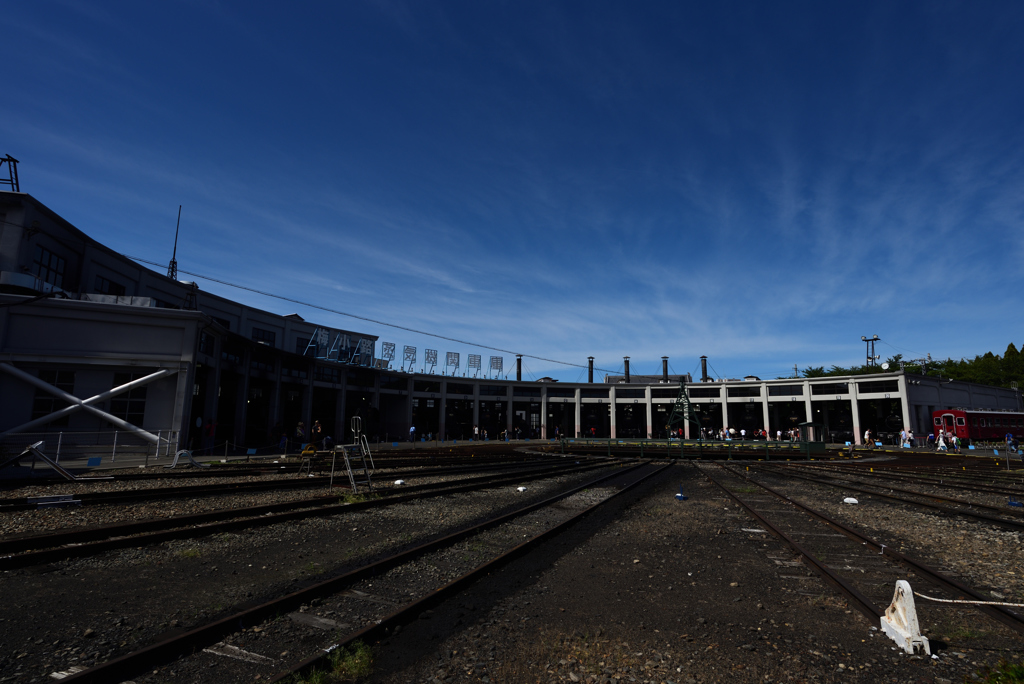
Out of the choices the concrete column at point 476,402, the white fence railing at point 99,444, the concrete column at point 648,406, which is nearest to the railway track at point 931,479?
the white fence railing at point 99,444

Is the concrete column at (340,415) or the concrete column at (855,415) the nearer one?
the concrete column at (340,415)

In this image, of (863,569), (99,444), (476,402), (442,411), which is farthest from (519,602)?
(476,402)

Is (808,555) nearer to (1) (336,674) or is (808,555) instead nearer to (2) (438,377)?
(1) (336,674)

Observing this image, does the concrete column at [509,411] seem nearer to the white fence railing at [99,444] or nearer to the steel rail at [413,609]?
the white fence railing at [99,444]

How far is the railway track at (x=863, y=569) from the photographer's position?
5363 millimetres

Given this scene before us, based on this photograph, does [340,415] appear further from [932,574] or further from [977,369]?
[977,369]

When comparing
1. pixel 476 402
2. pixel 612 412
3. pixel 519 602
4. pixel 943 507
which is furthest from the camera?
pixel 612 412

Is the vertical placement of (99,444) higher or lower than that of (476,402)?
lower

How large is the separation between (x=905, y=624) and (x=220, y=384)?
38.3 metres

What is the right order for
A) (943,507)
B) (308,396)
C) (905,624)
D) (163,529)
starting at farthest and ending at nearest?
(308,396) < (943,507) < (163,529) < (905,624)

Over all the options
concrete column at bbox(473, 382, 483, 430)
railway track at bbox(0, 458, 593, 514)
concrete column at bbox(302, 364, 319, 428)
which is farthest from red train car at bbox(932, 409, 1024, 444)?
concrete column at bbox(302, 364, 319, 428)

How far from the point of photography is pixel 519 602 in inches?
229

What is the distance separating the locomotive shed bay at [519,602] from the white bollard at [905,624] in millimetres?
138

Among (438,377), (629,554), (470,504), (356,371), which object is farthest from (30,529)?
(438,377)
